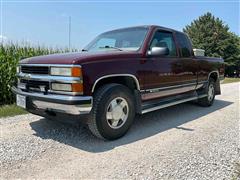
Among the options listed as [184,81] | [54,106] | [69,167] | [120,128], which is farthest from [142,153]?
[184,81]

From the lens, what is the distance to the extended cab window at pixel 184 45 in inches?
229

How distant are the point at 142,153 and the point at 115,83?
1.23 m

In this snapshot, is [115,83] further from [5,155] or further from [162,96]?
[5,155]

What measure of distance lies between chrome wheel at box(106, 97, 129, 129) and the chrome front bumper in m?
0.49

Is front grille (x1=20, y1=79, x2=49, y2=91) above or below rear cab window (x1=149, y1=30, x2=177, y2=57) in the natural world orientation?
below

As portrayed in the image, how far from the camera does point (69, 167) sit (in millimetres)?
3086

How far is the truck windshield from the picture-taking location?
4.74 m

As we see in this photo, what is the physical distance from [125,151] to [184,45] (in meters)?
3.47

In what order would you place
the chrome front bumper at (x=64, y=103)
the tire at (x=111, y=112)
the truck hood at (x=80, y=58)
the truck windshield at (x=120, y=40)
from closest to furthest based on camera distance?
the chrome front bumper at (x=64, y=103) < the truck hood at (x=80, y=58) < the tire at (x=111, y=112) < the truck windshield at (x=120, y=40)

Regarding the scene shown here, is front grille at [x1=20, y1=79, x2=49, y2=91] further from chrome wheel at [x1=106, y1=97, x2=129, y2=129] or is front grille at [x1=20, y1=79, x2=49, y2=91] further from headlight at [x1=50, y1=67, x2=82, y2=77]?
chrome wheel at [x1=106, y1=97, x2=129, y2=129]

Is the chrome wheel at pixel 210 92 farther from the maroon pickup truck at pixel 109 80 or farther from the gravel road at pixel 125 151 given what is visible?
the gravel road at pixel 125 151

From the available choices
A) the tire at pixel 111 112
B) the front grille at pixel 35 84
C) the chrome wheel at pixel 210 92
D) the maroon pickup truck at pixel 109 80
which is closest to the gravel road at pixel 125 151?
the tire at pixel 111 112

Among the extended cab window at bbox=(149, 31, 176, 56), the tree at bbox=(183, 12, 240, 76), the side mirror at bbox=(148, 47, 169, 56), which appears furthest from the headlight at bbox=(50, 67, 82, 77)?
the tree at bbox=(183, 12, 240, 76)

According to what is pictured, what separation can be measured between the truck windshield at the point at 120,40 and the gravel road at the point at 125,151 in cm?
161
